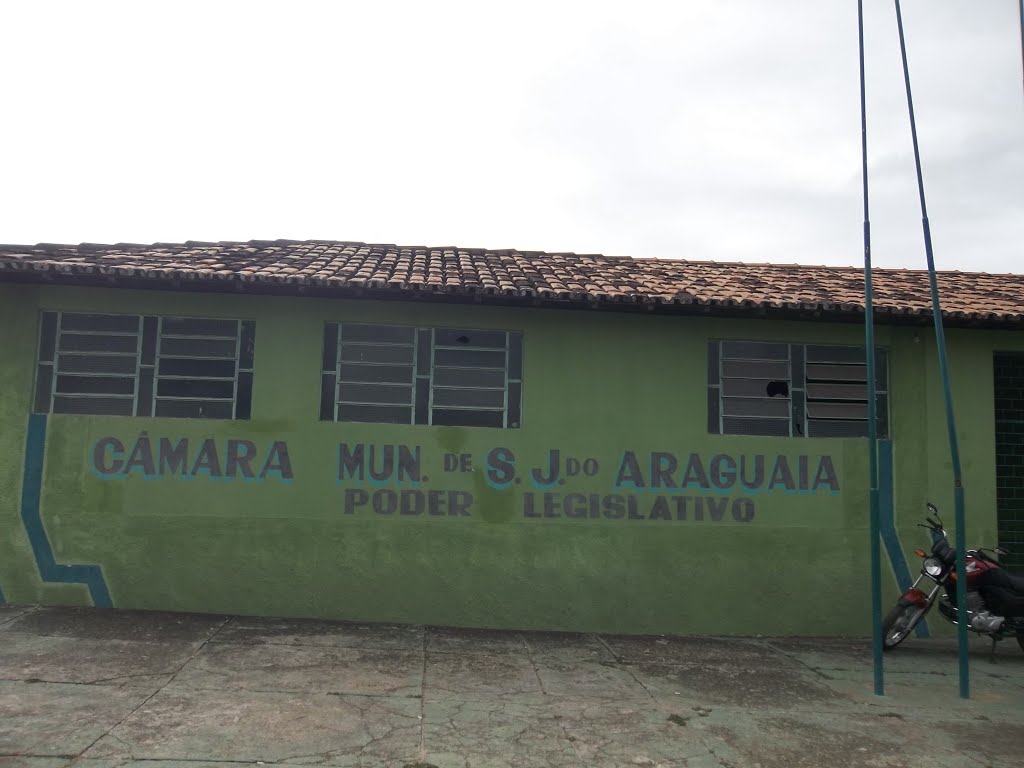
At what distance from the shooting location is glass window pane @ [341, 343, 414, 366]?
802 centimetres

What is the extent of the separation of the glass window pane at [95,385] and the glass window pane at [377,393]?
1.97m

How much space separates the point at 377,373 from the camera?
26.3 feet

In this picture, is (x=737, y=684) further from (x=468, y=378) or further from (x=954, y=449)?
(x=468, y=378)

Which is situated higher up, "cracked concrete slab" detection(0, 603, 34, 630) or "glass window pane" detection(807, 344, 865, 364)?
"glass window pane" detection(807, 344, 865, 364)

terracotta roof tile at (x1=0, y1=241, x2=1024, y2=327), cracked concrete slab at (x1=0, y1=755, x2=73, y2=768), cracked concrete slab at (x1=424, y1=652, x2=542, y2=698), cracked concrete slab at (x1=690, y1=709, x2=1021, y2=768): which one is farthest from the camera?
terracotta roof tile at (x1=0, y1=241, x2=1024, y2=327)

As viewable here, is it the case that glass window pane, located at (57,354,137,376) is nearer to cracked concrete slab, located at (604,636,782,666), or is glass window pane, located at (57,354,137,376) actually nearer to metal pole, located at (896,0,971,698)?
cracked concrete slab, located at (604,636,782,666)

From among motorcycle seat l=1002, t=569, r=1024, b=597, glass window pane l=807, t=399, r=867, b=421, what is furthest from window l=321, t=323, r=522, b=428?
motorcycle seat l=1002, t=569, r=1024, b=597

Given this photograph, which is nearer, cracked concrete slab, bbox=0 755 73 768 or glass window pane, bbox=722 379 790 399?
cracked concrete slab, bbox=0 755 73 768

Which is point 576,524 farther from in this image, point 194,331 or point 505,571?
point 194,331

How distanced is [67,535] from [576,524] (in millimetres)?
4641

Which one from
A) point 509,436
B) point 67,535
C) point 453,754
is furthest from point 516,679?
point 67,535

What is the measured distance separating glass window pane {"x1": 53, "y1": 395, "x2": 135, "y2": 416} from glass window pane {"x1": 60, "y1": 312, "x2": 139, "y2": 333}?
2.10ft

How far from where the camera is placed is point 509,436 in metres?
7.99

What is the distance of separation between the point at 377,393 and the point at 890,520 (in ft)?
16.9
